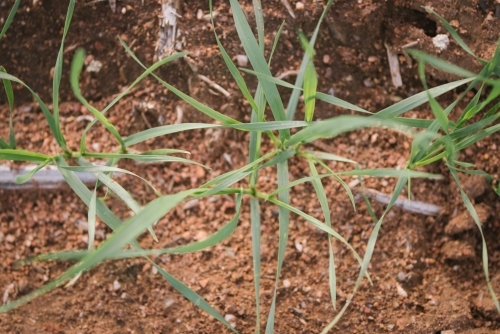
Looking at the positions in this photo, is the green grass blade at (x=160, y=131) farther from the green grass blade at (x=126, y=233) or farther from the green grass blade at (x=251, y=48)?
the green grass blade at (x=126, y=233)

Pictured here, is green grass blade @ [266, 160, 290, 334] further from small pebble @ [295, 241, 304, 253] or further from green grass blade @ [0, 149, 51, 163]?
green grass blade @ [0, 149, 51, 163]

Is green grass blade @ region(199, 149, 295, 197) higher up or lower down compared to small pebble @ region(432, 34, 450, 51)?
lower down

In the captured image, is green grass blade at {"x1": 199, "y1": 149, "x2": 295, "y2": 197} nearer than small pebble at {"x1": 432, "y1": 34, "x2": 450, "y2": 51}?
Yes

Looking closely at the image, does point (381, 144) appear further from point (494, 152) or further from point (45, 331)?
point (45, 331)

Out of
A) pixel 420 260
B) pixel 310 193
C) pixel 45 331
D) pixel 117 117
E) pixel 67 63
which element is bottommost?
pixel 45 331

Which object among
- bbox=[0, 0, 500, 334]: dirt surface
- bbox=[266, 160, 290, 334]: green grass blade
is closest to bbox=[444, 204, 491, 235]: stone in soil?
bbox=[0, 0, 500, 334]: dirt surface

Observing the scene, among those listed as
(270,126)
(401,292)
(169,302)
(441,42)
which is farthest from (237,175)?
(441,42)

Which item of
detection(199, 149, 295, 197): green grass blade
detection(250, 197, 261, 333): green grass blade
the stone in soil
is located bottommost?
the stone in soil

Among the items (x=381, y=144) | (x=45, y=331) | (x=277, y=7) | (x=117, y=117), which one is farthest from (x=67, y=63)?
(x=381, y=144)

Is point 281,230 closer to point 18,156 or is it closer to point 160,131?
point 160,131
